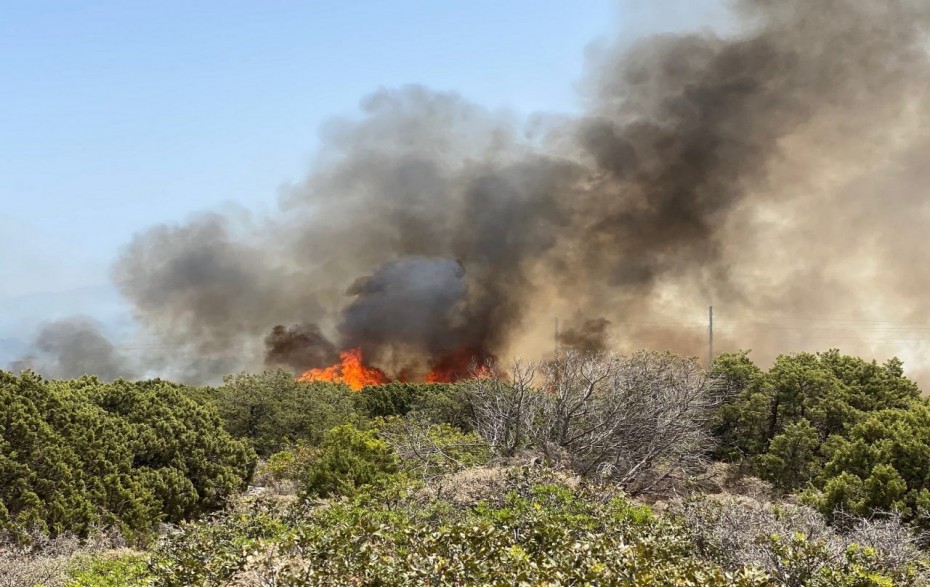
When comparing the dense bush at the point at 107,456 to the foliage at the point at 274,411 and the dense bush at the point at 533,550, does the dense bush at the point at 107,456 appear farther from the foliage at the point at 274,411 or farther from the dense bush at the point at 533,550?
the foliage at the point at 274,411

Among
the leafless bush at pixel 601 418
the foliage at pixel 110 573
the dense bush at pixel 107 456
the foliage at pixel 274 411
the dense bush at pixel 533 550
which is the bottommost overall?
the foliage at pixel 110 573

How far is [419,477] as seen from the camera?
16250 mm

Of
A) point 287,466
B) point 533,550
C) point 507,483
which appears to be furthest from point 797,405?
point 533,550

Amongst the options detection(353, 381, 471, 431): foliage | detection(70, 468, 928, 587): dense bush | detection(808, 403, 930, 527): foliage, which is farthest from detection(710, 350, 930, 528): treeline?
detection(353, 381, 471, 431): foliage

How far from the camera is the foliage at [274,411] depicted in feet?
83.1

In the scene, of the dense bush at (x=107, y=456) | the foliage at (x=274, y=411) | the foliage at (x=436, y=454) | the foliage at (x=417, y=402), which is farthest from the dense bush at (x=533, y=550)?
the foliage at (x=417, y=402)

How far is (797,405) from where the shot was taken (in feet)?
68.5

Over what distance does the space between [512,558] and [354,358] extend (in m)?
36.5

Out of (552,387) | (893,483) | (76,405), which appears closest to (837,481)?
(893,483)

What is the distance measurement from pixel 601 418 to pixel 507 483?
6671 mm

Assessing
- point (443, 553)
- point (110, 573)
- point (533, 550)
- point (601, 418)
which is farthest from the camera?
point (601, 418)

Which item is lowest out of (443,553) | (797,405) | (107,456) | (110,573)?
(110,573)

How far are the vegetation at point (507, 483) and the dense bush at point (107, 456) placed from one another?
0.04m

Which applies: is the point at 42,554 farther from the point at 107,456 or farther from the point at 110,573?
the point at 110,573
